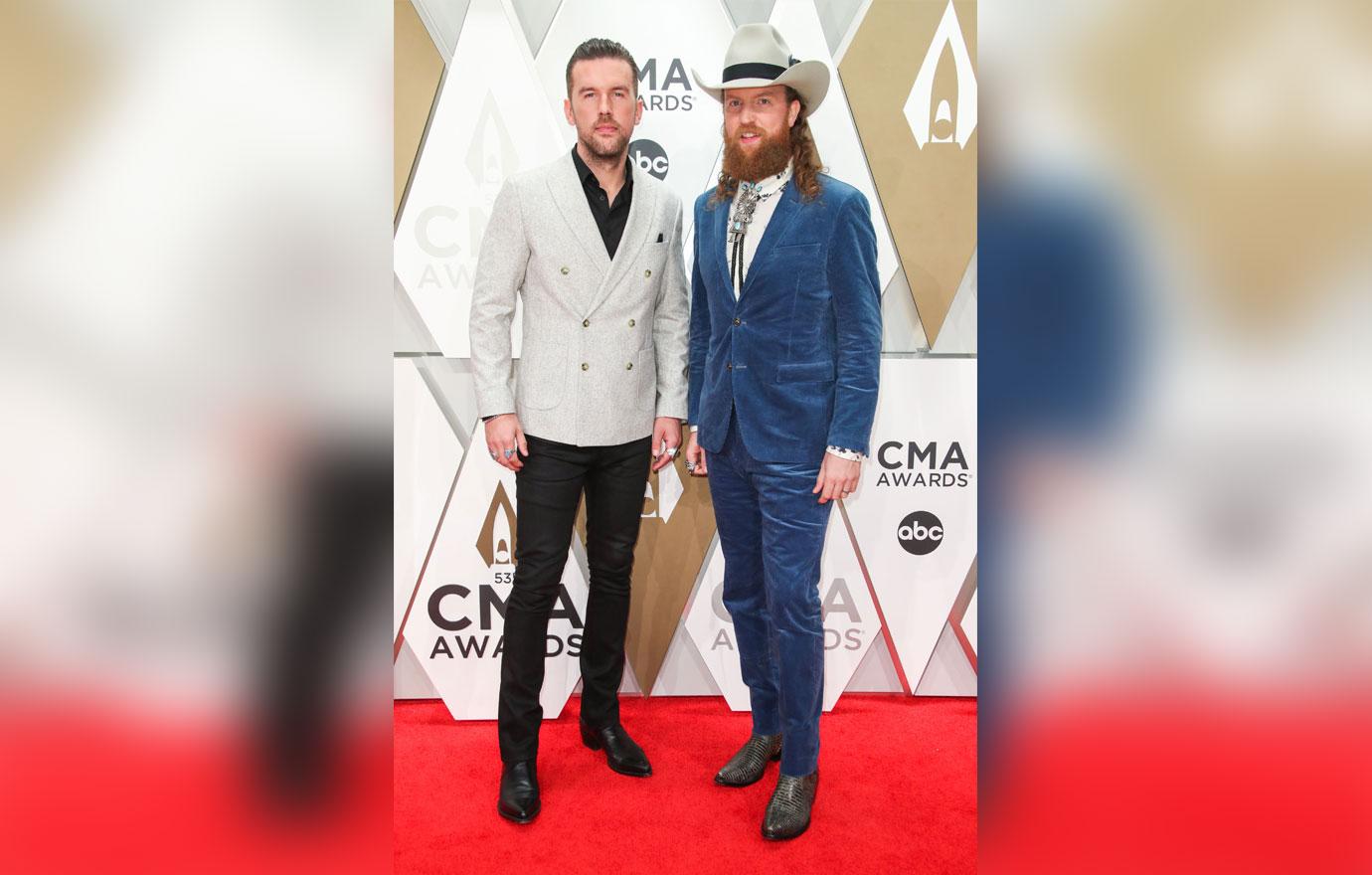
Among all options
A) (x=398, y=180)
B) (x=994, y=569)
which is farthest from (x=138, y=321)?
(x=398, y=180)

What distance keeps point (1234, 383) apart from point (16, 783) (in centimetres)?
56

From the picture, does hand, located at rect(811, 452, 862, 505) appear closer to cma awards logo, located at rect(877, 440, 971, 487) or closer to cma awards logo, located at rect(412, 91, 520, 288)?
cma awards logo, located at rect(877, 440, 971, 487)

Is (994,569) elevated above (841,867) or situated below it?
above

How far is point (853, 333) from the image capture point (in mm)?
2305

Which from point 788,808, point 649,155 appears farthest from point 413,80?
point 788,808

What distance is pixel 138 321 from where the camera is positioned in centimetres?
36

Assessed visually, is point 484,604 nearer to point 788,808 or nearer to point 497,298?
point 497,298

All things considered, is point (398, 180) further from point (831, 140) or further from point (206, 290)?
point (206, 290)

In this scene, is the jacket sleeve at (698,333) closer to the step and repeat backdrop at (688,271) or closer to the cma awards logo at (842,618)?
the step and repeat backdrop at (688,271)

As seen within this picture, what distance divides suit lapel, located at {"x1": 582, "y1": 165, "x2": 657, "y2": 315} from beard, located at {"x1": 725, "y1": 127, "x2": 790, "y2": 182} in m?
0.30

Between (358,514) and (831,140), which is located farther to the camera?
(831,140)

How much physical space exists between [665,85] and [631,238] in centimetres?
91

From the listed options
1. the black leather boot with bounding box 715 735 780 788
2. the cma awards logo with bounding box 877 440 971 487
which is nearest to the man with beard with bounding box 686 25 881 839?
the black leather boot with bounding box 715 735 780 788

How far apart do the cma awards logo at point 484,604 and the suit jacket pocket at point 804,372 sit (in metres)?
1.30
